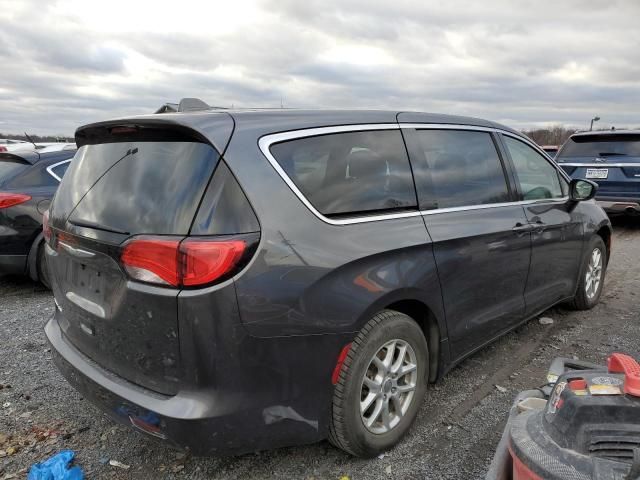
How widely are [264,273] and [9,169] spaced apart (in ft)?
15.4

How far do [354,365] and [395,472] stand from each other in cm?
64

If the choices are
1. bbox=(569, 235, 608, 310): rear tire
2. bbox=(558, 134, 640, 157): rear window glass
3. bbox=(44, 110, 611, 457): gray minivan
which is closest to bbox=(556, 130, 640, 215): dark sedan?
bbox=(558, 134, 640, 157): rear window glass

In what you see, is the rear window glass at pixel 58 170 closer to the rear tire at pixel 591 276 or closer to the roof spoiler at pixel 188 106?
the roof spoiler at pixel 188 106

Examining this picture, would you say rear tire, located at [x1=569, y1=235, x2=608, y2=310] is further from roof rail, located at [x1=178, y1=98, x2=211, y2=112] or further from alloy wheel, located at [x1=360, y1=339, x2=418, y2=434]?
roof rail, located at [x1=178, y1=98, x2=211, y2=112]

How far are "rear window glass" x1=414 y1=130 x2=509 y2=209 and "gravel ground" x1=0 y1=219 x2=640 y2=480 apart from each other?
4.08ft

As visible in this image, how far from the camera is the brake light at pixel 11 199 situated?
5.12 meters

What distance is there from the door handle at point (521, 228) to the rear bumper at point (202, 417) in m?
1.97

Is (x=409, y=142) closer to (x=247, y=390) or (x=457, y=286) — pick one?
(x=457, y=286)

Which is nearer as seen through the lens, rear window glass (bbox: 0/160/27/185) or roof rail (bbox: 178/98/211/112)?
roof rail (bbox: 178/98/211/112)

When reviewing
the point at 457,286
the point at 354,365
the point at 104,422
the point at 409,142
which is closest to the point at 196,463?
the point at 104,422

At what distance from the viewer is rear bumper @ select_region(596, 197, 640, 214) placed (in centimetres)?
830

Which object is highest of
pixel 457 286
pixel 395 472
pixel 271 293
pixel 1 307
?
pixel 271 293

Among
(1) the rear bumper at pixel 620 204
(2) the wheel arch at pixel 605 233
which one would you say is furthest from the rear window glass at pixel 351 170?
(1) the rear bumper at pixel 620 204

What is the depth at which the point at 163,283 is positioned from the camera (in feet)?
6.43
